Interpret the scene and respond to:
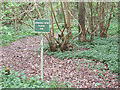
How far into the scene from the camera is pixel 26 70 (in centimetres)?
592

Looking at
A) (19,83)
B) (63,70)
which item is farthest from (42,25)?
(63,70)

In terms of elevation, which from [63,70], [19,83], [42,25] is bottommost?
[63,70]


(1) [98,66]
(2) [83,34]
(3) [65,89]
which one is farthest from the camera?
(2) [83,34]

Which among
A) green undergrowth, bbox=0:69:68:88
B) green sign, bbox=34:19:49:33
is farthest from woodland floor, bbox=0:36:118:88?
green sign, bbox=34:19:49:33

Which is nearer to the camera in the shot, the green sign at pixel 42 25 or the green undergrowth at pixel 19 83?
the green undergrowth at pixel 19 83

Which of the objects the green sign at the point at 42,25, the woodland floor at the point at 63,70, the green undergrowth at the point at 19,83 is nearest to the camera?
the green undergrowth at the point at 19,83

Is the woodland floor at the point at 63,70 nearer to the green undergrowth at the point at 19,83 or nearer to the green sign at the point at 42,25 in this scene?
the green undergrowth at the point at 19,83

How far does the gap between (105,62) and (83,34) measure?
4.10 m

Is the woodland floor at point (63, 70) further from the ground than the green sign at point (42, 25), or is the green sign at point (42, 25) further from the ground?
the green sign at point (42, 25)

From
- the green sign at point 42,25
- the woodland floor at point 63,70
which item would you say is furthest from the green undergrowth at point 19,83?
the green sign at point 42,25

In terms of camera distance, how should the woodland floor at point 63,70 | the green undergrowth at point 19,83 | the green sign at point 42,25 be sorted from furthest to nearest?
the woodland floor at point 63,70 < the green sign at point 42,25 < the green undergrowth at point 19,83

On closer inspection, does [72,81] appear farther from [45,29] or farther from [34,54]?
[34,54]

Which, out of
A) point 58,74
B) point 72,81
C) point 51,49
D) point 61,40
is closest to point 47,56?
point 51,49

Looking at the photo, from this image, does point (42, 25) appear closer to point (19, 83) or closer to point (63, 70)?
point (19, 83)
